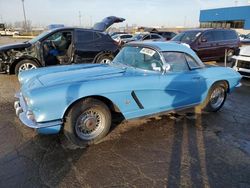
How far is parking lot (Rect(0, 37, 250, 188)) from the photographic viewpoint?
9.39 feet

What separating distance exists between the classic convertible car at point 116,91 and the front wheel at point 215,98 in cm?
4

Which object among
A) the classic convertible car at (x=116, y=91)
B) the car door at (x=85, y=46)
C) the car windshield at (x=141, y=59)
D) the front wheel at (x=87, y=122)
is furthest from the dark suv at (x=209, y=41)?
the front wheel at (x=87, y=122)

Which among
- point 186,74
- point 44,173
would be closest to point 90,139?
point 44,173

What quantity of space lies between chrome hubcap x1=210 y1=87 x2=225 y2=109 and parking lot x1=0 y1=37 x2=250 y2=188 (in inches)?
25.7

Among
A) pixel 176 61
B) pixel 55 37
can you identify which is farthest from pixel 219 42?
pixel 176 61

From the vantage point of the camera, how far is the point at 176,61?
441 cm

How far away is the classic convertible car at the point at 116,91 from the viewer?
3262mm

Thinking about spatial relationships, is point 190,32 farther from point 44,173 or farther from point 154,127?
point 44,173

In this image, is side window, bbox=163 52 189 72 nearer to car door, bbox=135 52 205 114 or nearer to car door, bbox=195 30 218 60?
car door, bbox=135 52 205 114

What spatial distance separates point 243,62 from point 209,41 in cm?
353

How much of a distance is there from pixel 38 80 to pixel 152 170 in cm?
226

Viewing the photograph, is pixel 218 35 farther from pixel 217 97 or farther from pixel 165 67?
pixel 165 67

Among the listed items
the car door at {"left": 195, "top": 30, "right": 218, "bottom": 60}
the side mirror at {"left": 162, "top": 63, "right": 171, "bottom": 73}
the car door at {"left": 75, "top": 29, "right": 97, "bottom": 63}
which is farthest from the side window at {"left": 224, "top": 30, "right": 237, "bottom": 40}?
the side mirror at {"left": 162, "top": 63, "right": 171, "bottom": 73}

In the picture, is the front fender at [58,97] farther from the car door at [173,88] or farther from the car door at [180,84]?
the car door at [180,84]
